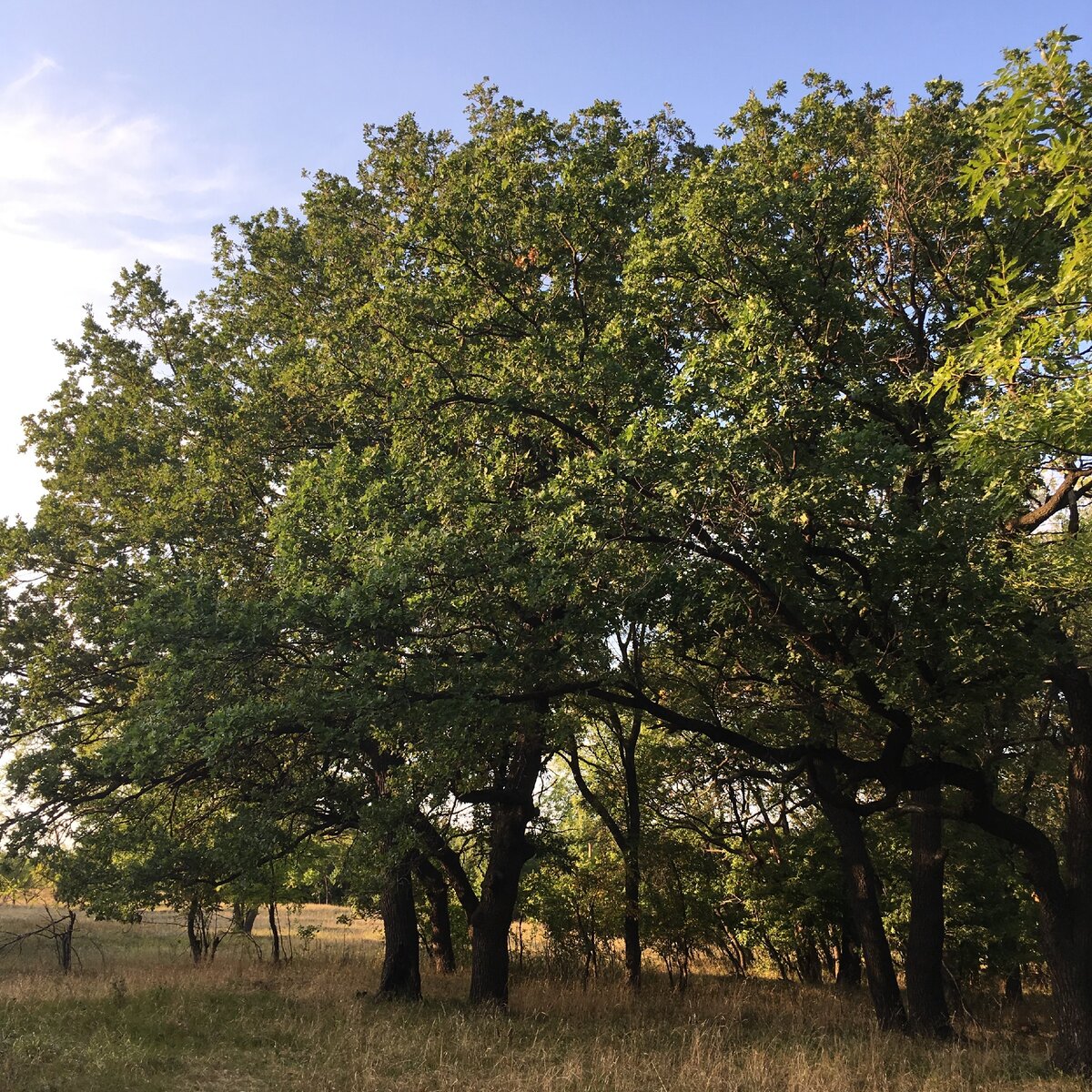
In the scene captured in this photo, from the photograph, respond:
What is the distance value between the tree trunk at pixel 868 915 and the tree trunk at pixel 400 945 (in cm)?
859

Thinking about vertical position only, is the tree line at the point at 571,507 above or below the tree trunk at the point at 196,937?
above

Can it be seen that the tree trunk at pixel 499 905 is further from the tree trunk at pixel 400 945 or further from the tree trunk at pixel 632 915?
the tree trunk at pixel 632 915

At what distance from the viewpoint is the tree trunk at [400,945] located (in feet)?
53.7

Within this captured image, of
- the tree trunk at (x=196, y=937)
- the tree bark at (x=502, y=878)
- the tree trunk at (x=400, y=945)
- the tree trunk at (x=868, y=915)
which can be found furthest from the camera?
the tree trunk at (x=196, y=937)

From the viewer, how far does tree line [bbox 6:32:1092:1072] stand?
9.78 m

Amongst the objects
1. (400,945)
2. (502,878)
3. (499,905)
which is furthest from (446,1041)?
(400,945)

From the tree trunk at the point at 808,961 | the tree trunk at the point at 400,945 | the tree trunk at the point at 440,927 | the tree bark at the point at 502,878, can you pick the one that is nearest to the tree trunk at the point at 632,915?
the tree trunk at the point at 440,927

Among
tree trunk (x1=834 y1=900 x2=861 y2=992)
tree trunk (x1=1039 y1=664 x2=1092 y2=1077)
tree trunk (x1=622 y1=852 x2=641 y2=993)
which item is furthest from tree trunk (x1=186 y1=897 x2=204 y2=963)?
tree trunk (x1=1039 y1=664 x2=1092 y2=1077)

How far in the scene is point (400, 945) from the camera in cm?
1692

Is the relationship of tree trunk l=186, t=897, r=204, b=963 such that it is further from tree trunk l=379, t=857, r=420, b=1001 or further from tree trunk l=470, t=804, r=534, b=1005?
tree trunk l=470, t=804, r=534, b=1005

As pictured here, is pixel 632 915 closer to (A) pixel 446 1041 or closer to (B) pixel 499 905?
(B) pixel 499 905

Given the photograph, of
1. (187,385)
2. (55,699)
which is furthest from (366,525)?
(55,699)

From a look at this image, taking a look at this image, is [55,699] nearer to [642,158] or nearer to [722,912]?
[642,158]

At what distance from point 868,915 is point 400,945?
961 centimetres
